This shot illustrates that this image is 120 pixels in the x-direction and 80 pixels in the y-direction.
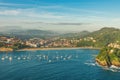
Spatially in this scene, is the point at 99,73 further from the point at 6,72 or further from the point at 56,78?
the point at 6,72

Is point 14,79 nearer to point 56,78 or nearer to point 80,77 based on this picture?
point 56,78

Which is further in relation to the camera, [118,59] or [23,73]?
[118,59]

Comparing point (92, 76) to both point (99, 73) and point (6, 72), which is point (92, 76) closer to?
point (99, 73)

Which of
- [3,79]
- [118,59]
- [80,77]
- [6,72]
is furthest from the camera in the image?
[118,59]

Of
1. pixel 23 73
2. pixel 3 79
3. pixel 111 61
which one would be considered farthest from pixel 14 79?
pixel 111 61

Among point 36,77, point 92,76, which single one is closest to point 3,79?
point 36,77

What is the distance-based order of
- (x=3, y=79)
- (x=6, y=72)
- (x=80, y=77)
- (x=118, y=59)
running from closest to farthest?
(x=3, y=79), (x=80, y=77), (x=6, y=72), (x=118, y=59)

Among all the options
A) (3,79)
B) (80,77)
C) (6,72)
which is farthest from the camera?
(6,72)

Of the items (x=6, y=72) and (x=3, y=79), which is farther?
(x=6, y=72)
